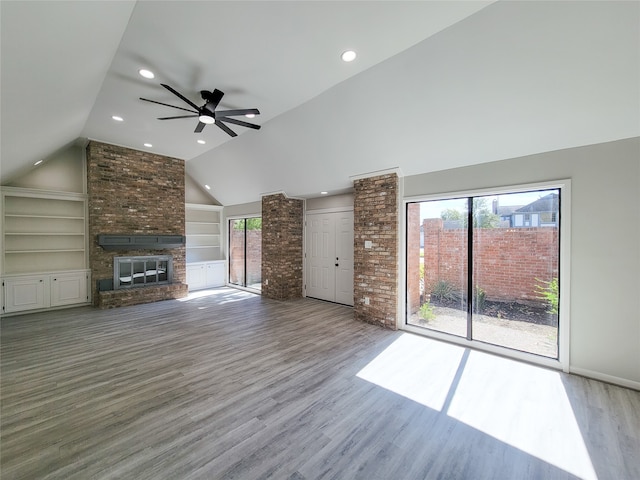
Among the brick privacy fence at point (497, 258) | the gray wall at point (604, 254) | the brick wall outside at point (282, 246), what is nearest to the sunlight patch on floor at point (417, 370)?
the brick privacy fence at point (497, 258)

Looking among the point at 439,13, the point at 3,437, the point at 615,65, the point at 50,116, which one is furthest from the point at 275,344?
the point at 615,65

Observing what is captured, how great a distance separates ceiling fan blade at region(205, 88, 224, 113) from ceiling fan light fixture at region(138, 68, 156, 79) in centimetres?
58

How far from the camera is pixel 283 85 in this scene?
332 centimetres

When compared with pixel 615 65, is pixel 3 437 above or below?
below

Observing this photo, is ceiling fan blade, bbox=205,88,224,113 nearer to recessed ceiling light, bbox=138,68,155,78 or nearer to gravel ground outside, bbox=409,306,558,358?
recessed ceiling light, bbox=138,68,155,78

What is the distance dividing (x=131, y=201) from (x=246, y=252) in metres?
3.26

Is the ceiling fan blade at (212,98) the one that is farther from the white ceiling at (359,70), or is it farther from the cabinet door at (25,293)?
the cabinet door at (25,293)

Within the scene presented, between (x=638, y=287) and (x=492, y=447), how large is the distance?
2415mm

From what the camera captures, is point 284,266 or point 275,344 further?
point 284,266

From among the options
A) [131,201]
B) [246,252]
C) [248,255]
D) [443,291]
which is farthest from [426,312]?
[131,201]

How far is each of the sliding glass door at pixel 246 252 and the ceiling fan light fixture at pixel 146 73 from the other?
15.3ft

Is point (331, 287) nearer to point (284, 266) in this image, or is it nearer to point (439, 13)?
point (284, 266)

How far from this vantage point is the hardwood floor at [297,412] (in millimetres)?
1791

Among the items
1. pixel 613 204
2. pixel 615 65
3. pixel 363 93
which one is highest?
pixel 363 93
